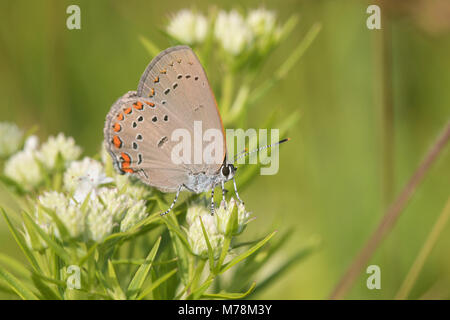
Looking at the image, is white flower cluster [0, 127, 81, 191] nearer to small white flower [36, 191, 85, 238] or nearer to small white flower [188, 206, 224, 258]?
small white flower [36, 191, 85, 238]

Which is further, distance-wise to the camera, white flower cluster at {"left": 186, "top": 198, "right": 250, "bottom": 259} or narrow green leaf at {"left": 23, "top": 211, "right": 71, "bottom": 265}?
white flower cluster at {"left": 186, "top": 198, "right": 250, "bottom": 259}

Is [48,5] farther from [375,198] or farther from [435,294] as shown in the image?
[435,294]

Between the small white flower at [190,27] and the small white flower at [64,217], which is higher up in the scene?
the small white flower at [190,27]

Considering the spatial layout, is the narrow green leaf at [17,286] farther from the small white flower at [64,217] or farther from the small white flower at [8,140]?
the small white flower at [8,140]

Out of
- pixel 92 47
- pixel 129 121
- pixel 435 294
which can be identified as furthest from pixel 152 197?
pixel 92 47

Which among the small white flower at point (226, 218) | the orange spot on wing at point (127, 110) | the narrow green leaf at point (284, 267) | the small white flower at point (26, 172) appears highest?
the orange spot on wing at point (127, 110)

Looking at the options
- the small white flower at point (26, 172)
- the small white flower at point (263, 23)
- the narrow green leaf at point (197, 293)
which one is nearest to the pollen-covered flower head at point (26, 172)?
the small white flower at point (26, 172)

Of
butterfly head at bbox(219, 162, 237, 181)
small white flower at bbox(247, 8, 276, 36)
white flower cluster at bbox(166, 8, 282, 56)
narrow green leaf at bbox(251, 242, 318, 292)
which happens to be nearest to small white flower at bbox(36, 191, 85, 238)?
butterfly head at bbox(219, 162, 237, 181)
